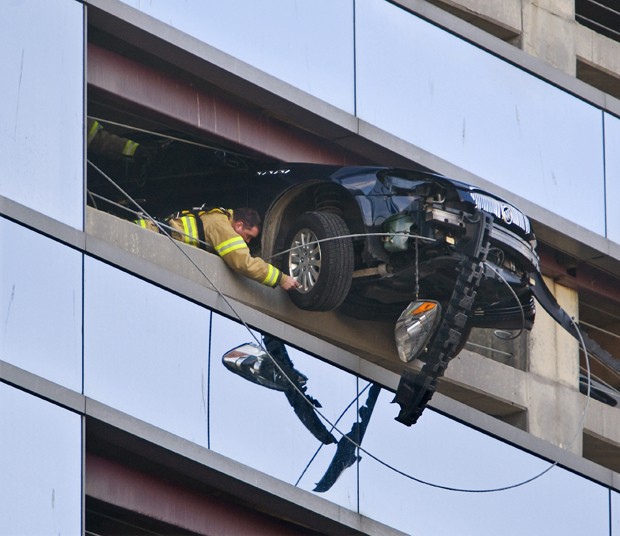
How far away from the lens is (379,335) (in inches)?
851

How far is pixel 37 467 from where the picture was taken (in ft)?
54.7

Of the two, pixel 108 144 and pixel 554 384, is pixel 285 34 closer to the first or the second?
pixel 108 144

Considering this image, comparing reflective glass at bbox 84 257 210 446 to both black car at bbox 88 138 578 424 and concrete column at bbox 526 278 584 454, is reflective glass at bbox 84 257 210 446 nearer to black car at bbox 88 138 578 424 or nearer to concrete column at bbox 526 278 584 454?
black car at bbox 88 138 578 424

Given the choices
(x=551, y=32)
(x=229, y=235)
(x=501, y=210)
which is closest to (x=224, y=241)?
(x=229, y=235)

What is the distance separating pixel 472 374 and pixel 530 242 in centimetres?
315

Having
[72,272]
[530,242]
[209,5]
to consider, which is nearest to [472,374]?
[530,242]

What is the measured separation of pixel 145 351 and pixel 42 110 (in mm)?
1929

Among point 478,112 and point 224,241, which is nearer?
point 224,241

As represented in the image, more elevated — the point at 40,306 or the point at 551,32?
the point at 551,32

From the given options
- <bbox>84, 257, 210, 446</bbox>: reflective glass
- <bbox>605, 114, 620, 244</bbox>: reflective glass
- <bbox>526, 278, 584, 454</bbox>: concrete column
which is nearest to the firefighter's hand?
<bbox>84, 257, 210, 446</bbox>: reflective glass

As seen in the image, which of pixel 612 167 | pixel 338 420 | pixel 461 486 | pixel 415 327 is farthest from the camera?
pixel 612 167

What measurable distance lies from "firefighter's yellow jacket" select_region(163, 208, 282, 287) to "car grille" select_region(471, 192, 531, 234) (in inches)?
69.8

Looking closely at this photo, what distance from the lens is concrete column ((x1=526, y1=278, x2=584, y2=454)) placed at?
2406 centimetres

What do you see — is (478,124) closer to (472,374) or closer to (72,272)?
(472,374)
